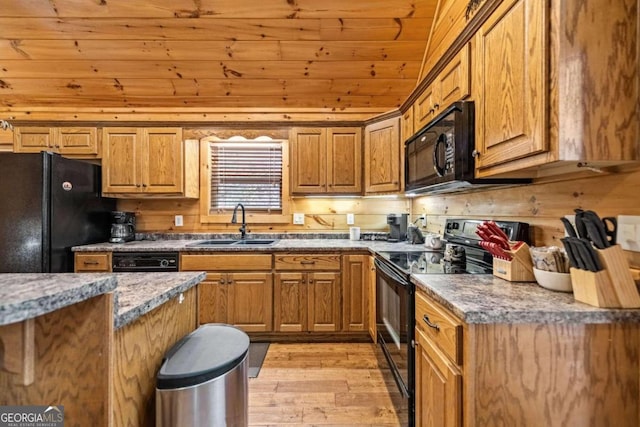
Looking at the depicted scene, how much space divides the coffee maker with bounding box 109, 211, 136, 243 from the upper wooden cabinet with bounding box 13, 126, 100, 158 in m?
0.65

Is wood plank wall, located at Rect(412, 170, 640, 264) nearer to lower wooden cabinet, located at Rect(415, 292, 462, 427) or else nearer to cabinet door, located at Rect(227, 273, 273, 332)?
lower wooden cabinet, located at Rect(415, 292, 462, 427)

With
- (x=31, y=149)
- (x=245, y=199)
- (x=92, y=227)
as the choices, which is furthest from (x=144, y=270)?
(x=31, y=149)

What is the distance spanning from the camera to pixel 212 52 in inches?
110

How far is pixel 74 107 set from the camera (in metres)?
3.39

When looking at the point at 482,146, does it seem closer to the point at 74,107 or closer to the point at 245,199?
the point at 245,199

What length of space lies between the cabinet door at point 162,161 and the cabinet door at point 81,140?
507 millimetres

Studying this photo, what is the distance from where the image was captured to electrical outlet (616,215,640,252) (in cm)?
106

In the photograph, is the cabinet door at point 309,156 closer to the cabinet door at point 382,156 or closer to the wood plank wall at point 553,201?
the cabinet door at point 382,156

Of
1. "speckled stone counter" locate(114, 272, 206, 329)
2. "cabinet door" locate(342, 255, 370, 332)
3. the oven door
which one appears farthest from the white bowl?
"cabinet door" locate(342, 255, 370, 332)

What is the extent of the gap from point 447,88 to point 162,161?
107 inches

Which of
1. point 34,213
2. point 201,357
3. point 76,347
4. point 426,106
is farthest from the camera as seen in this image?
point 34,213

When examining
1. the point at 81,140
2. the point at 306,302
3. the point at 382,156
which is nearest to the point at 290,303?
the point at 306,302

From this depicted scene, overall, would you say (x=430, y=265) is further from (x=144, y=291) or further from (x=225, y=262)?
(x=225, y=262)

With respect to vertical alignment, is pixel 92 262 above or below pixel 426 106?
below
